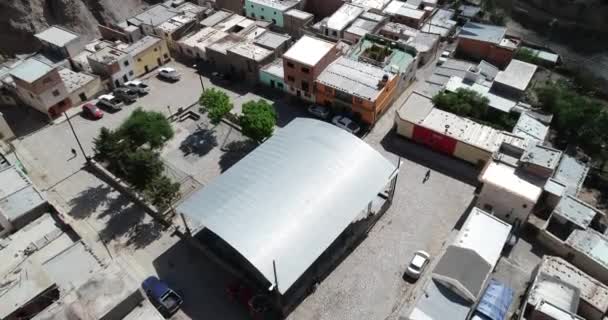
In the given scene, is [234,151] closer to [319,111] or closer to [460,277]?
[319,111]

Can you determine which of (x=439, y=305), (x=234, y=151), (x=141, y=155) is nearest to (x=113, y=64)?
(x=141, y=155)

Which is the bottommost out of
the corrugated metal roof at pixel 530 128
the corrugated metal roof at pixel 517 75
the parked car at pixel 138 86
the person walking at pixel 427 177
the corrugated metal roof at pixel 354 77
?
the person walking at pixel 427 177

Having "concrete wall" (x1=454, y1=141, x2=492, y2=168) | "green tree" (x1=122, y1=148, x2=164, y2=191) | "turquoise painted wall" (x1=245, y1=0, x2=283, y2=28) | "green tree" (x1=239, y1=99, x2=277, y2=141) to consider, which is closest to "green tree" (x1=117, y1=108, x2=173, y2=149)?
"green tree" (x1=122, y1=148, x2=164, y2=191)

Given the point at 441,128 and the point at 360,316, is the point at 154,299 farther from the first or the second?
the point at 441,128

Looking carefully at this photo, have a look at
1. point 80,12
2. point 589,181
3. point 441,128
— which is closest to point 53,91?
point 80,12

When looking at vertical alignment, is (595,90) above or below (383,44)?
below

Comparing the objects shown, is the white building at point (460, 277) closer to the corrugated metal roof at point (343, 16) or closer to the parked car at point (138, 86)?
the corrugated metal roof at point (343, 16)

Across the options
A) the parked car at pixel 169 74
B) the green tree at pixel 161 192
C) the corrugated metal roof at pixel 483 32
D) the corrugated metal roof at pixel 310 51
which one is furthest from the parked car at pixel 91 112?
the corrugated metal roof at pixel 483 32
